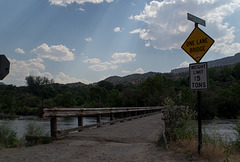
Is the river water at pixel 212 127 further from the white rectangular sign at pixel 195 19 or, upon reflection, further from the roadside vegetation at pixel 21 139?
the white rectangular sign at pixel 195 19

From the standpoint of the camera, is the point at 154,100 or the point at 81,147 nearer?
the point at 81,147

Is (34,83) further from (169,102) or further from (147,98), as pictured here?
(169,102)

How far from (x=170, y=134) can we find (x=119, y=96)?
69.5m

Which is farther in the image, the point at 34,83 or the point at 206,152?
the point at 34,83

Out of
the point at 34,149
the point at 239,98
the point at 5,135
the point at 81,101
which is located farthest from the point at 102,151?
the point at 81,101

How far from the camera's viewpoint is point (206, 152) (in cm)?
525

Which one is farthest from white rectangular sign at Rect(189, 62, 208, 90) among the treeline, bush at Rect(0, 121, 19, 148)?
the treeline

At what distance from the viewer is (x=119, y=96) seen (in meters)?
75.9

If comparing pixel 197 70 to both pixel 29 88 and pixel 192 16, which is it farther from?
pixel 29 88

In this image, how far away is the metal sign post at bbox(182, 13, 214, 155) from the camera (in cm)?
533

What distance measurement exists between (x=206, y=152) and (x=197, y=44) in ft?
8.60

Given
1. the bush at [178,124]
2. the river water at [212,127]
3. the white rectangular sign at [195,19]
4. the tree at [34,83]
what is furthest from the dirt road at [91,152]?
the tree at [34,83]

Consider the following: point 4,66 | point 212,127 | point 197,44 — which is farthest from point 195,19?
point 212,127

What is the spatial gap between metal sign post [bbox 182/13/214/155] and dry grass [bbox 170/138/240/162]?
19 centimetres
